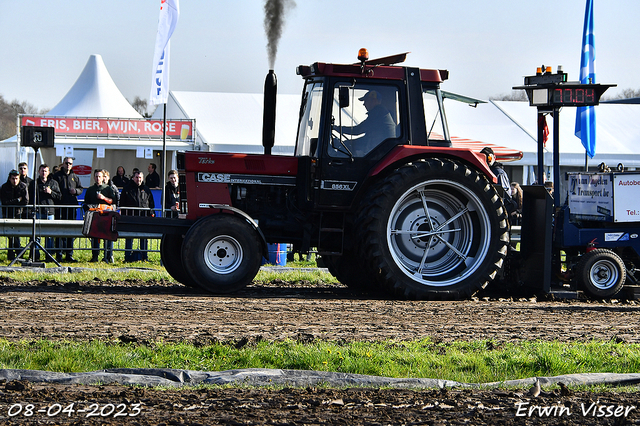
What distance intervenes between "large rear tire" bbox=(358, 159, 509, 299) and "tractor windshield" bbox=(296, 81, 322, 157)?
90cm

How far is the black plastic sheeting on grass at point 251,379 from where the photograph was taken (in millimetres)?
4344

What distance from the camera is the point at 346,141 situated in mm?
8539

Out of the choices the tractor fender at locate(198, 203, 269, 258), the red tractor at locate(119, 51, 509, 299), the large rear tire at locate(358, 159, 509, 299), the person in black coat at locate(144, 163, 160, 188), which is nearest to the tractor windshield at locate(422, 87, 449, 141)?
the red tractor at locate(119, 51, 509, 299)

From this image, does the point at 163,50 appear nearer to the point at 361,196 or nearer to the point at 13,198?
the point at 13,198

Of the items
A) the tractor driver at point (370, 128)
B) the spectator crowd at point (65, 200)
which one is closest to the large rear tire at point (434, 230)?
the tractor driver at point (370, 128)

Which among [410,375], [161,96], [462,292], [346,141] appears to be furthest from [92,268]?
[410,375]

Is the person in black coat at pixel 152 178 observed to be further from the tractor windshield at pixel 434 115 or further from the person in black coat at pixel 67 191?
the tractor windshield at pixel 434 115

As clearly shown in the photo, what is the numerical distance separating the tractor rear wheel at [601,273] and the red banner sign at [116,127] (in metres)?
13.3

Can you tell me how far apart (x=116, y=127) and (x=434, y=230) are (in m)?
14.0

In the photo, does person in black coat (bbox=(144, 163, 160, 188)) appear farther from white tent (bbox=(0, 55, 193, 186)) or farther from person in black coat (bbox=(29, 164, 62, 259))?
white tent (bbox=(0, 55, 193, 186))

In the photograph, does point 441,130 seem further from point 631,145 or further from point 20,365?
point 631,145

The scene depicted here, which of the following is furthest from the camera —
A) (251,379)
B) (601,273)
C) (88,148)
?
(88,148)

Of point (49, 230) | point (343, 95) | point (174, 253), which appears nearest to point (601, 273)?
point (343, 95)

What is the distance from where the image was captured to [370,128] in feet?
28.1
